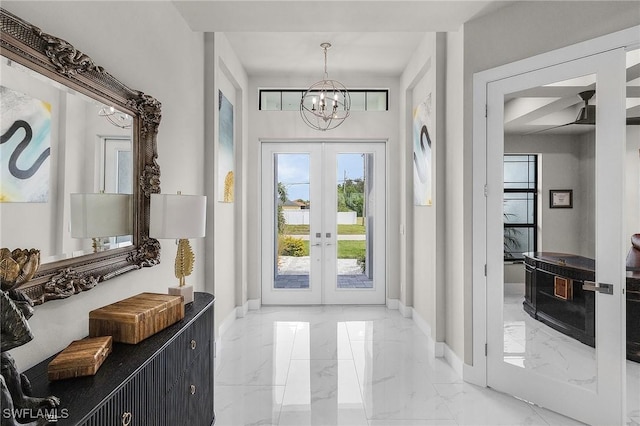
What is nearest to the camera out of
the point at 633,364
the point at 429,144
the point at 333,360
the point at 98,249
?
the point at 98,249

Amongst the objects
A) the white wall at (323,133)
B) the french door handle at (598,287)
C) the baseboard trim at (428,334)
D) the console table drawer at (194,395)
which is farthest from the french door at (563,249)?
the white wall at (323,133)

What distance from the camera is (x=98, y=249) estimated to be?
5.88 feet

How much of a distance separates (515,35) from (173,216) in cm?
259

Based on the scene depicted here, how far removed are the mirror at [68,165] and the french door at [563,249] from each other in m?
2.40

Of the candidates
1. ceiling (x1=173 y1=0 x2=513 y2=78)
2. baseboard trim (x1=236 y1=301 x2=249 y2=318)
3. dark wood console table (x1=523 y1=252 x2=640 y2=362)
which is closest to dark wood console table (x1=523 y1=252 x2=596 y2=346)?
dark wood console table (x1=523 y1=252 x2=640 y2=362)

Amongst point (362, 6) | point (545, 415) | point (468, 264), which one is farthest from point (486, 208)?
point (362, 6)

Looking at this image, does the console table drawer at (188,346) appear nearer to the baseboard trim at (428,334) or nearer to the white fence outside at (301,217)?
the baseboard trim at (428,334)

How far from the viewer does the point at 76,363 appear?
1251mm

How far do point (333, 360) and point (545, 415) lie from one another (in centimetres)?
161

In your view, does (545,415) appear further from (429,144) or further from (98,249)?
(98,249)

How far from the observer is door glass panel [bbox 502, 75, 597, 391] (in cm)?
236

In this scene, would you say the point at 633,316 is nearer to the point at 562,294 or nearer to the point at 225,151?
the point at 562,294

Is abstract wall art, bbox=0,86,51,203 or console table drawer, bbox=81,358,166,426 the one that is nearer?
console table drawer, bbox=81,358,166,426

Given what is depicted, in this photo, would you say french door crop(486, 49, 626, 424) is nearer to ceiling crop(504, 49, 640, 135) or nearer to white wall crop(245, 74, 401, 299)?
ceiling crop(504, 49, 640, 135)
